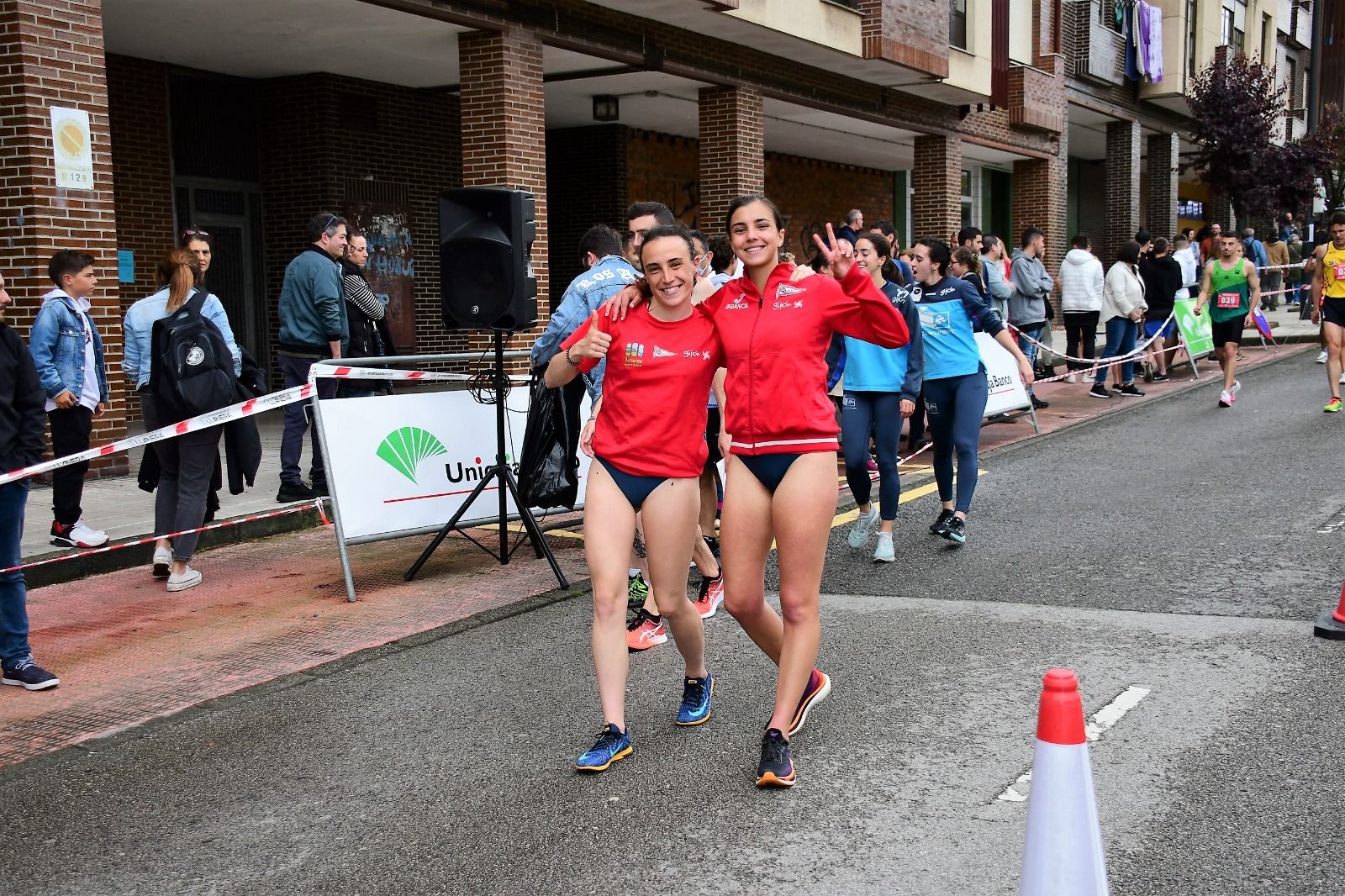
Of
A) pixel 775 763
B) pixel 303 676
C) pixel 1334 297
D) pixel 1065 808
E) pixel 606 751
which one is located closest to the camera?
pixel 1065 808

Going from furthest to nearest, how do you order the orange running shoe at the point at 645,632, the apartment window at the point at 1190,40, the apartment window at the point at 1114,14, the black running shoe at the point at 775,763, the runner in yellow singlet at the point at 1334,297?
1. the apartment window at the point at 1190,40
2. the apartment window at the point at 1114,14
3. the runner in yellow singlet at the point at 1334,297
4. the orange running shoe at the point at 645,632
5. the black running shoe at the point at 775,763

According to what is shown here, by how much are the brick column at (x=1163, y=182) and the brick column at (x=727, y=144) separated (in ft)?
61.8

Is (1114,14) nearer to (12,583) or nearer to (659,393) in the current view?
(659,393)

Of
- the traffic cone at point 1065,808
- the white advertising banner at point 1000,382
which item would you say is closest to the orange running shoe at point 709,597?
the traffic cone at point 1065,808

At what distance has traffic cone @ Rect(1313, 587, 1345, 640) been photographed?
571 centimetres

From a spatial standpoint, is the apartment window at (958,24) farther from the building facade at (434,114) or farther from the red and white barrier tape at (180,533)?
the red and white barrier tape at (180,533)

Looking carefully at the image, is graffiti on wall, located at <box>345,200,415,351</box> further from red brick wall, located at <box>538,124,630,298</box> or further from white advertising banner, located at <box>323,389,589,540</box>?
white advertising banner, located at <box>323,389,589,540</box>

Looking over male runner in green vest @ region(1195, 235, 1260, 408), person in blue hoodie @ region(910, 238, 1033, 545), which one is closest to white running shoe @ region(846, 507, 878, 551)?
person in blue hoodie @ region(910, 238, 1033, 545)

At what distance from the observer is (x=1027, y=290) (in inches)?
600

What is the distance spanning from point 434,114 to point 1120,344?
965cm

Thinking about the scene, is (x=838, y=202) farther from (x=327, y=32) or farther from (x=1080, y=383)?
(x=327, y=32)

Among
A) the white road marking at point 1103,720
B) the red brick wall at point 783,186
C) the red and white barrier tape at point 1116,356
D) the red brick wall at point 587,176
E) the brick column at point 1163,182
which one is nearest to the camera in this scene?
the white road marking at point 1103,720

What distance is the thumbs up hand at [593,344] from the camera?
4.62m

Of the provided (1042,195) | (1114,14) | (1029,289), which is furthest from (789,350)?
(1114,14)
